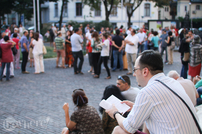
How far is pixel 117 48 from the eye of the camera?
12305 mm

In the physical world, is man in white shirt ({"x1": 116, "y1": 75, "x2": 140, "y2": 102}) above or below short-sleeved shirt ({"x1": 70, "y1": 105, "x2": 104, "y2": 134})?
above

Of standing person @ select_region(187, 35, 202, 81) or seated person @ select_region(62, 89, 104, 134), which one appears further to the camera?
standing person @ select_region(187, 35, 202, 81)

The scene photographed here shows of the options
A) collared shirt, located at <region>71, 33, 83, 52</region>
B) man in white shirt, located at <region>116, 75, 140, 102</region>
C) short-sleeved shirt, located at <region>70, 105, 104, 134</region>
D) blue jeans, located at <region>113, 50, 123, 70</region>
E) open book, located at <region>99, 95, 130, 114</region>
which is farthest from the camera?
blue jeans, located at <region>113, 50, 123, 70</region>

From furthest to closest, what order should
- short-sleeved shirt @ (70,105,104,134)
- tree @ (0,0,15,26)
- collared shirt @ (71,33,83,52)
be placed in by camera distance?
tree @ (0,0,15,26) < collared shirt @ (71,33,83,52) < short-sleeved shirt @ (70,105,104,134)

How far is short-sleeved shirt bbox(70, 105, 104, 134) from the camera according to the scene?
3588mm

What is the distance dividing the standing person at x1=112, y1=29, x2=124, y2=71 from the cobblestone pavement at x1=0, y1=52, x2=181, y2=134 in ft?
2.01

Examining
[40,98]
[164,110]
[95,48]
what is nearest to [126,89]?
[164,110]

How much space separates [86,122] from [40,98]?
429cm

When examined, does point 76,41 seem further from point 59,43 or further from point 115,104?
point 115,104

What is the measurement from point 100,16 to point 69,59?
129 feet

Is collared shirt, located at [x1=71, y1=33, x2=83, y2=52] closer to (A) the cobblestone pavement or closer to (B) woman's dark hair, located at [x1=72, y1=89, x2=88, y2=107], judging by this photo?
(A) the cobblestone pavement

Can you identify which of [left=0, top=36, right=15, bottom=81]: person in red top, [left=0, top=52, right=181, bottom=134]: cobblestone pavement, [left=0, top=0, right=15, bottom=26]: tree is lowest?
[left=0, top=52, right=181, bottom=134]: cobblestone pavement

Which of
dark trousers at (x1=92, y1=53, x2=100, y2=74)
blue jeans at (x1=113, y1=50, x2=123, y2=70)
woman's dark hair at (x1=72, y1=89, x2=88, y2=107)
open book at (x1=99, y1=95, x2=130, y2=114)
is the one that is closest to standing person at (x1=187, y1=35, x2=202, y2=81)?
dark trousers at (x1=92, y1=53, x2=100, y2=74)

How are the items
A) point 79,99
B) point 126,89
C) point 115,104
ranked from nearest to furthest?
point 115,104, point 79,99, point 126,89
